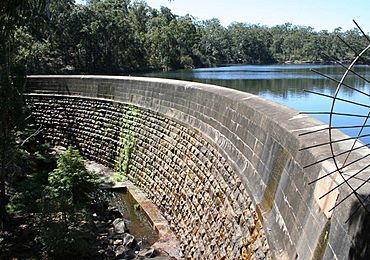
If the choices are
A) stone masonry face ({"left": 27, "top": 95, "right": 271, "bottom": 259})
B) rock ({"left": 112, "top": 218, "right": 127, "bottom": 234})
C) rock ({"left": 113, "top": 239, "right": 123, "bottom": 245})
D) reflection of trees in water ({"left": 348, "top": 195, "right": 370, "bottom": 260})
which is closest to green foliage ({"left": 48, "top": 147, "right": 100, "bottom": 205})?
rock ({"left": 112, "top": 218, "right": 127, "bottom": 234})

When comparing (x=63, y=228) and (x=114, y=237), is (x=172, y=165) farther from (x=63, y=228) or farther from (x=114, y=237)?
(x=63, y=228)

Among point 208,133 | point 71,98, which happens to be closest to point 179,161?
point 208,133

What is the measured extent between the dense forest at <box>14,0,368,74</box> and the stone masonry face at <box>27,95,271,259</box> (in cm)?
478

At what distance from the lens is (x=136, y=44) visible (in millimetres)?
49750

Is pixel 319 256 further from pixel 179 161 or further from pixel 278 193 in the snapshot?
pixel 179 161

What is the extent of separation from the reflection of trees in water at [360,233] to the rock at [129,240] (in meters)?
6.41

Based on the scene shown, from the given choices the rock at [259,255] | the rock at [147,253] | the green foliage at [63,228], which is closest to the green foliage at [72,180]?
the green foliage at [63,228]

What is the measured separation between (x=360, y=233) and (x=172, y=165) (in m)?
7.19

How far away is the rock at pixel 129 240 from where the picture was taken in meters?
8.69

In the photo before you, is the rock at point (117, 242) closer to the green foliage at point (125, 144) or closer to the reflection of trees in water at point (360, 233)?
the green foliage at point (125, 144)

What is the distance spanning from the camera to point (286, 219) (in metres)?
4.29

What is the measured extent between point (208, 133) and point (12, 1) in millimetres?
4591

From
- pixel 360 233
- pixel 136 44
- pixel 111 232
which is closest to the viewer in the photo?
pixel 360 233

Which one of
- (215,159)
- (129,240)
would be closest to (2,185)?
(129,240)
